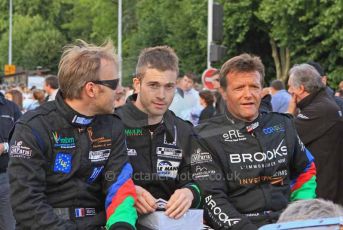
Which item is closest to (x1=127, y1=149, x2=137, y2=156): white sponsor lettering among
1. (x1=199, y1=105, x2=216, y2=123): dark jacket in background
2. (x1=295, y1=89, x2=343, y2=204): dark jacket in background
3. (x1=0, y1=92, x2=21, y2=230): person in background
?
(x1=0, y1=92, x2=21, y2=230): person in background

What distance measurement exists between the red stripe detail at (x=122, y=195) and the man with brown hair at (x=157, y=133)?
0.85 ft

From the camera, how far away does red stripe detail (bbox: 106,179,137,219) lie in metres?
4.02

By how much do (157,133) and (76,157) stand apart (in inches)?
29.6

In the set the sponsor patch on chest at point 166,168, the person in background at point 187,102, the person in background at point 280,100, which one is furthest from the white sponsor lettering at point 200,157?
the person in background at point 280,100

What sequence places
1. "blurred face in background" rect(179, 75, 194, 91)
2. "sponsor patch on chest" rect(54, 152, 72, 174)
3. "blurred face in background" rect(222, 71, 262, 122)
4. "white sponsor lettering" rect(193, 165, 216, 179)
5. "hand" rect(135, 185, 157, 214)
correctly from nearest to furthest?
"sponsor patch on chest" rect(54, 152, 72, 174) < "hand" rect(135, 185, 157, 214) < "white sponsor lettering" rect(193, 165, 216, 179) < "blurred face in background" rect(222, 71, 262, 122) < "blurred face in background" rect(179, 75, 194, 91)

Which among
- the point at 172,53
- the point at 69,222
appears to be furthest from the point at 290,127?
Result: the point at 69,222

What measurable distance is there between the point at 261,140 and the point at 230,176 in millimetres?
311

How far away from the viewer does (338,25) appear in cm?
3091

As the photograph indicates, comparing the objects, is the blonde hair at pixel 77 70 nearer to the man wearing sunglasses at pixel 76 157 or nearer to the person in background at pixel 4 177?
the man wearing sunglasses at pixel 76 157

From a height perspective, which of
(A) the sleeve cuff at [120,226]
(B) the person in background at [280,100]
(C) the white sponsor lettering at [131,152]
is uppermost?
(C) the white sponsor lettering at [131,152]

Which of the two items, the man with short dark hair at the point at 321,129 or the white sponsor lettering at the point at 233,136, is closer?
the white sponsor lettering at the point at 233,136

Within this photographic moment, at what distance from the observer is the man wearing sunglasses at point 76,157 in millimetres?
3865

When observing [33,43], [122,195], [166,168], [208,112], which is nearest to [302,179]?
[166,168]

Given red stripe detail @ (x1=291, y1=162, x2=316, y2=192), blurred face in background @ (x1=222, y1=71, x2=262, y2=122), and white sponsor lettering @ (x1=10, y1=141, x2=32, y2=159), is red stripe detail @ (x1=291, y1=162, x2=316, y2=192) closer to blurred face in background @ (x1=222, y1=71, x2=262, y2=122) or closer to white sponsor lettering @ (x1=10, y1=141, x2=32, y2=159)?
blurred face in background @ (x1=222, y1=71, x2=262, y2=122)
